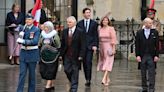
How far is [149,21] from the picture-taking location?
1365 cm

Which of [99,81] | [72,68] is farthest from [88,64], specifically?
[72,68]

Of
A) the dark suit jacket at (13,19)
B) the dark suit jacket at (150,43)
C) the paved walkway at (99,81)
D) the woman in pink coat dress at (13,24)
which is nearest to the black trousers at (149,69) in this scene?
the dark suit jacket at (150,43)

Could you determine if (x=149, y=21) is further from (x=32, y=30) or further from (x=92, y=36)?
(x=32, y=30)

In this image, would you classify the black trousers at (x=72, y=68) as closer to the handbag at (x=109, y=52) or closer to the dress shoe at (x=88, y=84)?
the dress shoe at (x=88, y=84)

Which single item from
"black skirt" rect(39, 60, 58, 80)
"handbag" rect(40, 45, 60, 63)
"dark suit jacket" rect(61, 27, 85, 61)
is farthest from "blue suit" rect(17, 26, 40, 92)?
"black skirt" rect(39, 60, 58, 80)

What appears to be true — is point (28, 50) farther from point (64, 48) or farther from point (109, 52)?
point (109, 52)

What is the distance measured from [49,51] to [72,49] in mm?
1071

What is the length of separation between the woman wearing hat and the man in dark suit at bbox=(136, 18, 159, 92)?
195 cm

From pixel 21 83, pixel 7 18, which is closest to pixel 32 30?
pixel 21 83

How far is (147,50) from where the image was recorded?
13.7 meters

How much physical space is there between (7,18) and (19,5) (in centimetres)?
140

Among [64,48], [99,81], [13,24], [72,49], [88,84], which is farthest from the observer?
[13,24]

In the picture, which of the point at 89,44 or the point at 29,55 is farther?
the point at 89,44

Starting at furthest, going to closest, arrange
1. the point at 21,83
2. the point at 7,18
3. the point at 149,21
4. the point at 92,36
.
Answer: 1. the point at 7,18
2. the point at 92,36
3. the point at 149,21
4. the point at 21,83
